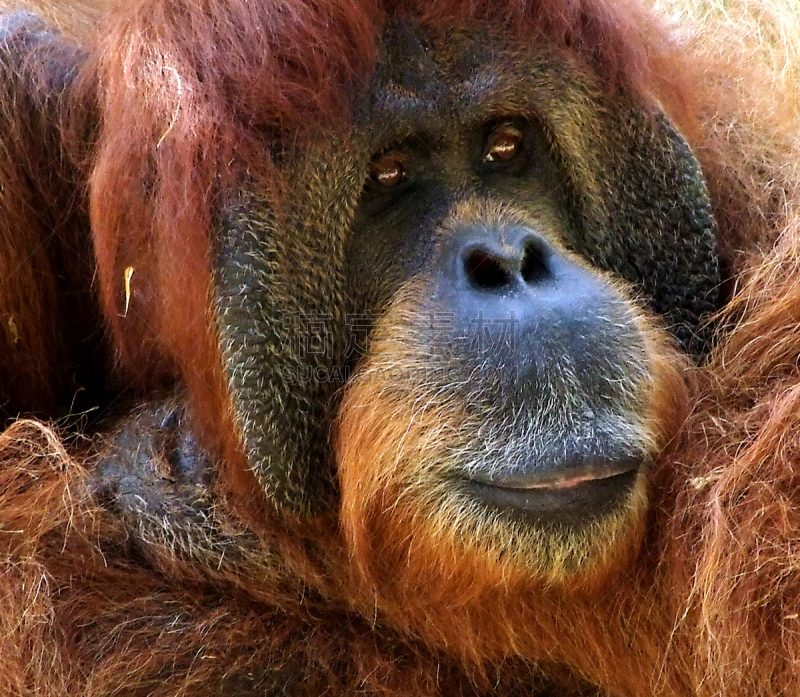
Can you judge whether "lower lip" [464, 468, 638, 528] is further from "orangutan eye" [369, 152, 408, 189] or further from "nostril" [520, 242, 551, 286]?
"orangutan eye" [369, 152, 408, 189]

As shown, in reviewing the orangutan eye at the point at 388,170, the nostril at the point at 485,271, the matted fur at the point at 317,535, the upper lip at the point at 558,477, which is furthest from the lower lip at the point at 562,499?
the orangutan eye at the point at 388,170

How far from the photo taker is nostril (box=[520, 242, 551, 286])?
5.23 ft

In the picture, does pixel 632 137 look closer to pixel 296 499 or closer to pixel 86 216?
pixel 296 499

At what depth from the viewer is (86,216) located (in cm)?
213

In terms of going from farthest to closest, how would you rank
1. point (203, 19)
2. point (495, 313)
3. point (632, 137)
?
point (632, 137) < point (203, 19) < point (495, 313)

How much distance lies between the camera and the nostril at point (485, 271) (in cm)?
157

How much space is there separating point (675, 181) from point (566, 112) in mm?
240

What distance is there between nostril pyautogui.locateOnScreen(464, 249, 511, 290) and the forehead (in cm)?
24

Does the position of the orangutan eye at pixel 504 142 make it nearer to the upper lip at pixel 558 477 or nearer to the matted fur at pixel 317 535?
the matted fur at pixel 317 535

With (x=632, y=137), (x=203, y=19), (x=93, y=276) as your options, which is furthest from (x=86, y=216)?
(x=632, y=137)

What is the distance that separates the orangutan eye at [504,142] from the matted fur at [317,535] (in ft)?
0.54

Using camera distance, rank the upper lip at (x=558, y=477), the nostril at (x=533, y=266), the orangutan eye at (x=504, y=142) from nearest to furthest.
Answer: the upper lip at (x=558, y=477)
the nostril at (x=533, y=266)
the orangutan eye at (x=504, y=142)

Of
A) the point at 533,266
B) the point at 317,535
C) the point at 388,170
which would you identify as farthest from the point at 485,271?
the point at 317,535

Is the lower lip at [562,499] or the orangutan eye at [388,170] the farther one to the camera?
the orangutan eye at [388,170]
